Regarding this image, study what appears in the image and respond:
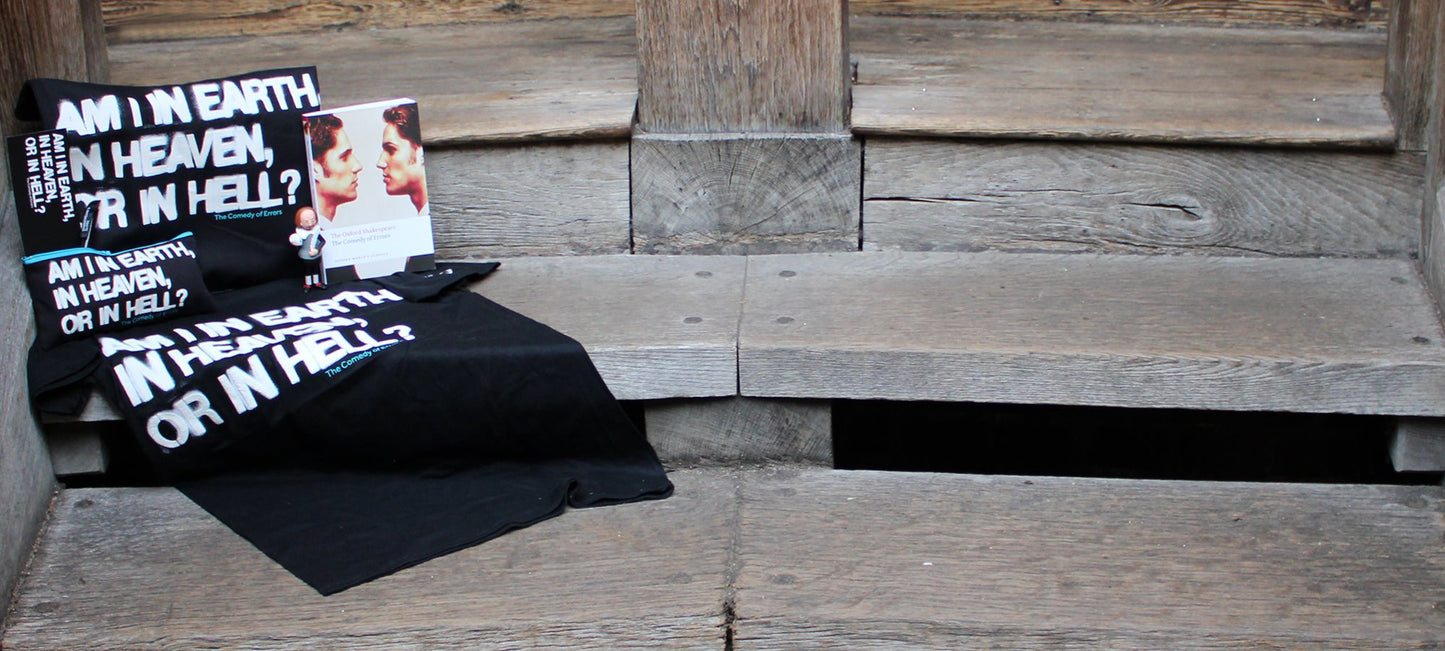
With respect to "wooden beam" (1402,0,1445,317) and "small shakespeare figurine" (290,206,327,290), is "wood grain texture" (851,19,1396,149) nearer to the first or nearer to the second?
"wooden beam" (1402,0,1445,317)

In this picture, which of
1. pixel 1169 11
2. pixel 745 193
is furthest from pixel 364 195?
pixel 1169 11

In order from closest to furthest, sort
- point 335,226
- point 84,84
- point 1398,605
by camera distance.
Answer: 1. point 1398,605
2. point 84,84
3. point 335,226

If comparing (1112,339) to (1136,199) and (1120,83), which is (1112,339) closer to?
(1136,199)

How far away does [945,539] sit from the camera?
180 centimetres

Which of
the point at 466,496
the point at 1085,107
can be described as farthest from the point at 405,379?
the point at 1085,107

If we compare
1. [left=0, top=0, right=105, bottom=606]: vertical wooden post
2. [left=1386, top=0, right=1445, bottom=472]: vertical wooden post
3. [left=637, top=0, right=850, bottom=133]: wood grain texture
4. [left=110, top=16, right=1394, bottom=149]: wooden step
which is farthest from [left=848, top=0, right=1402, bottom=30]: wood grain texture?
[left=0, top=0, right=105, bottom=606]: vertical wooden post

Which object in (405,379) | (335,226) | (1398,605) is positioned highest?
(335,226)

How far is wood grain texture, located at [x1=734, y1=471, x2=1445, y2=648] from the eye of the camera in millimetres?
1619

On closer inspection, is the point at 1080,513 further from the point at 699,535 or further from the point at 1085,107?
the point at 1085,107

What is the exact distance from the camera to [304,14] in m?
3.50

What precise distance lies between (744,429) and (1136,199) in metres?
0.87

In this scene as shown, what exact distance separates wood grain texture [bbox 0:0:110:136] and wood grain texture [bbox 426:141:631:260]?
61 centimetres

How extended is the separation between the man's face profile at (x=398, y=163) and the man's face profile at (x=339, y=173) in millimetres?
49

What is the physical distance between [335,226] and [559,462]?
2.12ft
